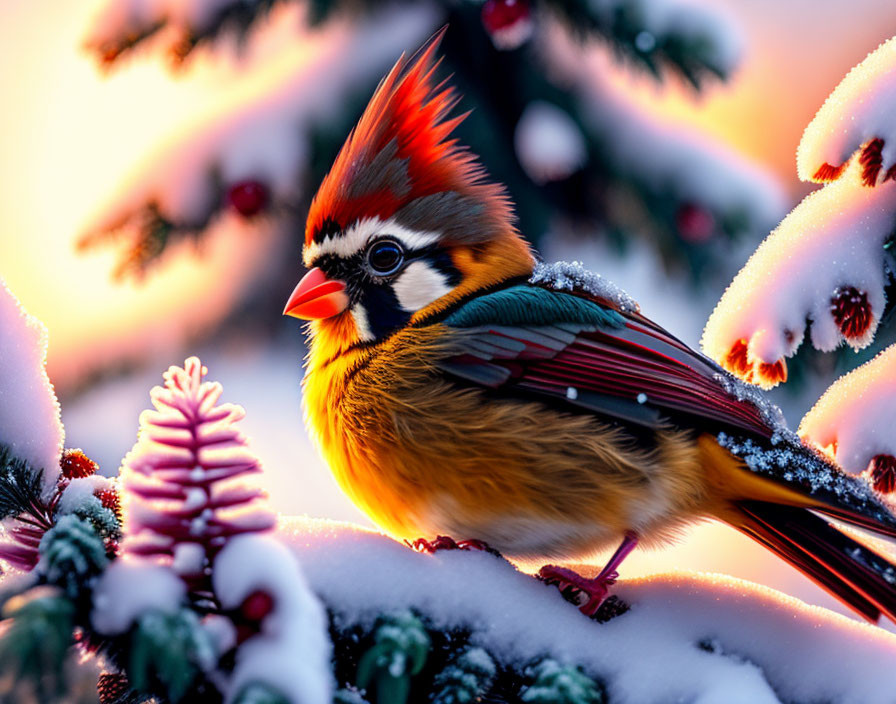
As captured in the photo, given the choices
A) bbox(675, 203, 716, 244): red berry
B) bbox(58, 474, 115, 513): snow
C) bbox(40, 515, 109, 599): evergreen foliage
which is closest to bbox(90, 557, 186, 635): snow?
bbox(40, 515, 109, 599): evergreen foliage

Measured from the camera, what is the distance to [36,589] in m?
0.73

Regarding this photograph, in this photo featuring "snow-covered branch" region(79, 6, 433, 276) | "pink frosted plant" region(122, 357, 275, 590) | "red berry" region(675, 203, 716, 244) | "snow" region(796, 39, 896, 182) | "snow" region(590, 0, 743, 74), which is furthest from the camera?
"red berry" region(675, 203, 716, 244)

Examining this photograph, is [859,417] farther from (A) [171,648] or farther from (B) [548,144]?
(B) [548,144]

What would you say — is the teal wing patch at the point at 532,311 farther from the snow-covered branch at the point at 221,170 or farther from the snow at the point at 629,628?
the snow-covered branch at the point at 221,170

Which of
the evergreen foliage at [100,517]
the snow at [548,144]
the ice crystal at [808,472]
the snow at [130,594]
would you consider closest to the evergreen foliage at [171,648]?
the snow at [130,594]

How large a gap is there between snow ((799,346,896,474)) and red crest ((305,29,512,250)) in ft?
1.99

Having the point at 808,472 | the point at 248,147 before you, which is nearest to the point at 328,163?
the point at 248,147

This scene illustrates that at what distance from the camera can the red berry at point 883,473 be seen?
1.29m

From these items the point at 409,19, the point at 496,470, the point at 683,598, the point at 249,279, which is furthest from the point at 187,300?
the point at 683,598

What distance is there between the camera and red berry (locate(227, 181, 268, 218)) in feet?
8.38

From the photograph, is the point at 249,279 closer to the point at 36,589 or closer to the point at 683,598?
the point at 683,598

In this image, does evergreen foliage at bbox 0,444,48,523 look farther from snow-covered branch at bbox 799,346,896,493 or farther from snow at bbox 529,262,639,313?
snow-covered branch at bbox 799,346,896,493

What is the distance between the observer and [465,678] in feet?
3.01

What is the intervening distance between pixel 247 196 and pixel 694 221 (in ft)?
4.52
